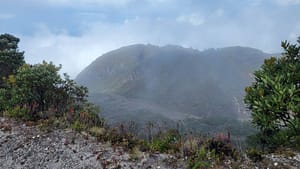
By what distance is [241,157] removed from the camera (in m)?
7.48

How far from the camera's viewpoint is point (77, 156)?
7.49 m

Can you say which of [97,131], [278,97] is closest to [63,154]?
[97,131]

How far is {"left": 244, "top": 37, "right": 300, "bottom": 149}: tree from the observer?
26.6ft

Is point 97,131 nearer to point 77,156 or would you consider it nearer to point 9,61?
point 77,156

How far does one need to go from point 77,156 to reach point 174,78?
94403 millimetres

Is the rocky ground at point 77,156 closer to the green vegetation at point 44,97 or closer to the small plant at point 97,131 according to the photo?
the small plant at point 97,131

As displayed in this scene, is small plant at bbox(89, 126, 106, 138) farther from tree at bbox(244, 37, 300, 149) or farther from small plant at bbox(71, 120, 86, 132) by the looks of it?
tree at bbox(244, 37, 300, 149)

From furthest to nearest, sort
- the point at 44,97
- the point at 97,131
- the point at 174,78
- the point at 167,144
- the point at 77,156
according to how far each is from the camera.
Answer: the point at 174,78 → the point at 44,97 → the point at 97,131 → the point at 167,144 → the point at 77,156

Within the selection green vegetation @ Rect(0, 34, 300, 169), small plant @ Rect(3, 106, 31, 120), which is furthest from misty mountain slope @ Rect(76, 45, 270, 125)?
small plant @ Rect(3, 106, 31, 120)

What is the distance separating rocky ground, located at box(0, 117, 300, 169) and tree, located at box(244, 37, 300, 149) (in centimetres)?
122

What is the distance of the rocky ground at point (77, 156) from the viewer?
7.09 metres

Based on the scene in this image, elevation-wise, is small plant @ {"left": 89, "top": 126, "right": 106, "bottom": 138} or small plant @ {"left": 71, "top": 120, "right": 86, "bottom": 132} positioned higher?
small plant @ {"left": 71, "top": 120, "right": 86, "bottom": 132}

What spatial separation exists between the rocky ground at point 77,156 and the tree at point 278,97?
4.00 feet

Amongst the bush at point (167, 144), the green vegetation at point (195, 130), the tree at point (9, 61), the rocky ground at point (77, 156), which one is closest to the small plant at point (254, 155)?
the green vegetation at point (195, 130)
